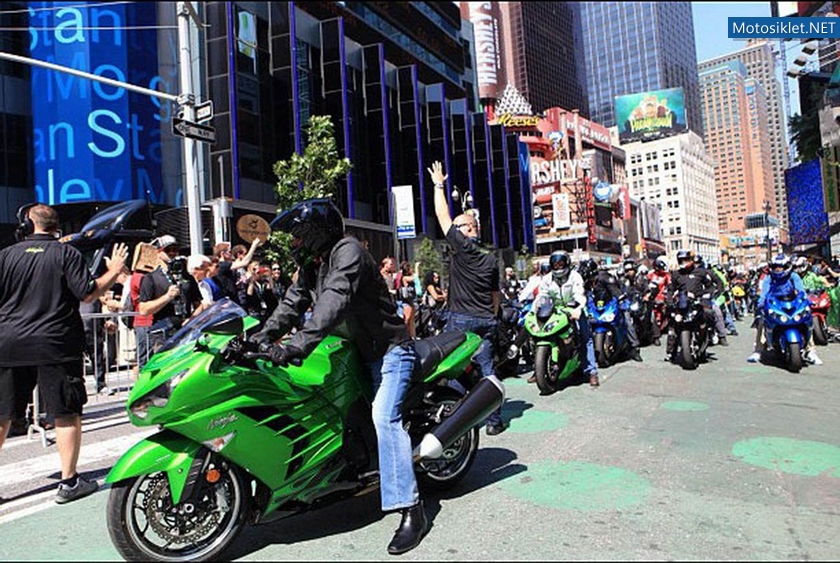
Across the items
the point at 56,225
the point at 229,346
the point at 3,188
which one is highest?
the point at 3,188

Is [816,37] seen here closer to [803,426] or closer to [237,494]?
[803,426]

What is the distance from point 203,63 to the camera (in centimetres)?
2712

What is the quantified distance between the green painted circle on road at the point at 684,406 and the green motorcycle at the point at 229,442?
3883mm

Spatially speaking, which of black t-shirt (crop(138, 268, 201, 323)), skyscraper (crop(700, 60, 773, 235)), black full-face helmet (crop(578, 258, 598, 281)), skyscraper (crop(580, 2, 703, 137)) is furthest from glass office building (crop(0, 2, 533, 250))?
skyscraper (crop(580, 2, 703, 137))

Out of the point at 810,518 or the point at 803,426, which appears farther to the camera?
the point at 803,426

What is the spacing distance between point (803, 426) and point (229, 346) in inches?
207

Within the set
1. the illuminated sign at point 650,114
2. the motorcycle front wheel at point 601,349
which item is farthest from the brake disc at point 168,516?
the illuminated sign at point 650,114

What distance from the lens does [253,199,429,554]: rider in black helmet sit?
329 cm

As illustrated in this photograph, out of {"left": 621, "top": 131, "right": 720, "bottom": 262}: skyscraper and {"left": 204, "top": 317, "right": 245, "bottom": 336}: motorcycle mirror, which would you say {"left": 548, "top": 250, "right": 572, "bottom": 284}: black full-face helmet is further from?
{"left": 621, "top": 131, "right": 720, "bottom": 262}: skyscraper

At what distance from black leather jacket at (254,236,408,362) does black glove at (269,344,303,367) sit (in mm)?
45

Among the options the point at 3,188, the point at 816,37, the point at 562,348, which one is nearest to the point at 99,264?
the point at 562,348

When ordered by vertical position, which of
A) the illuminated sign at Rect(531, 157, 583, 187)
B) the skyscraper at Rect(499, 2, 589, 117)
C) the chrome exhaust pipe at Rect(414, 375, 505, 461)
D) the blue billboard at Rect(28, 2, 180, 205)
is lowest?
the chrome exhaust pipe at Rect(414, 375, 505, 461)

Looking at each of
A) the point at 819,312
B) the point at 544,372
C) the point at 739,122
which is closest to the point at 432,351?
the point at 544,372

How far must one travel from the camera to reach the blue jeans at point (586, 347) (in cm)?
799
